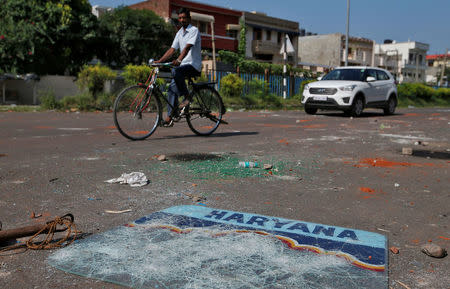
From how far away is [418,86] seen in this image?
1142 inches

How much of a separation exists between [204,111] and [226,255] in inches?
215

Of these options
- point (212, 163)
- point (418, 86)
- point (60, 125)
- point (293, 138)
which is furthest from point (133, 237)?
point (418, 86)

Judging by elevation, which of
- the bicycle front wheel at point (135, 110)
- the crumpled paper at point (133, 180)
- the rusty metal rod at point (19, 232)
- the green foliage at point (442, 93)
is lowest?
the green foliage at point (442, 93)

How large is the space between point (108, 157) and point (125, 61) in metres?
25.0

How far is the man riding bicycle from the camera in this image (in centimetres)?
675

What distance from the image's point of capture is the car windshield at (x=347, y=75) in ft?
46.9

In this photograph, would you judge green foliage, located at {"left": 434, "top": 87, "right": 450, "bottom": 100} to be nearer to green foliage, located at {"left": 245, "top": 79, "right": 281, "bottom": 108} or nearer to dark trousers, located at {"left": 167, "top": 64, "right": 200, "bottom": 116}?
green foliage, located at {"left": 245, "top": 79, "right": 281, "bottom": 108}

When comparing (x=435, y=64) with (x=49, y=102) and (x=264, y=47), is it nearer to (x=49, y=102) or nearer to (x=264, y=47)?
(x=264, y=47)

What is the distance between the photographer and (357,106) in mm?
13781

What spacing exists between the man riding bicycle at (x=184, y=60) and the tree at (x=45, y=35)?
16122mm

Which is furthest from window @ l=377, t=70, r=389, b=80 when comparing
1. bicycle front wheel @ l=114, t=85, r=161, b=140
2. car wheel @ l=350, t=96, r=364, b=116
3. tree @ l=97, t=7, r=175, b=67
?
tree @ l=97, t=7, r=175, b=67

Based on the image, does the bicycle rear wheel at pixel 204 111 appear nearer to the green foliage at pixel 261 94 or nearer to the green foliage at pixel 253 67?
the green foliage at pixel 261 94

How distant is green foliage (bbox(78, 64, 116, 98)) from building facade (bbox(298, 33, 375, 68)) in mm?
45280

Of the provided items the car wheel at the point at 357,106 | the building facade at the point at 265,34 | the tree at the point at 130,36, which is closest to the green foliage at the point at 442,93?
Result: the building facade at the point at 265,34
